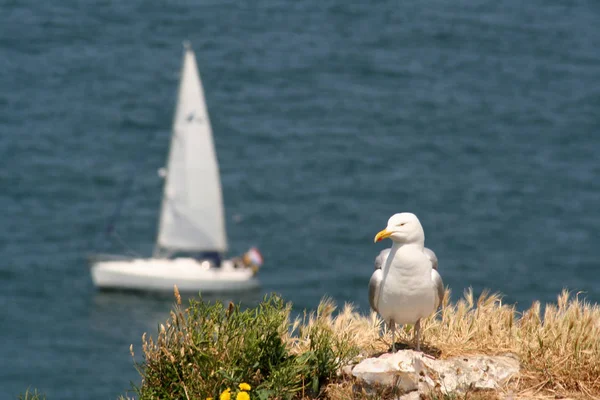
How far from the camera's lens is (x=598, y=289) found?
Answer: 4822 centimetres

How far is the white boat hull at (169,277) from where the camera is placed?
55.4 m

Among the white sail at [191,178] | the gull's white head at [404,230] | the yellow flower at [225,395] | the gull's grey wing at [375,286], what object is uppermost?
the gull's white head at [404,230]

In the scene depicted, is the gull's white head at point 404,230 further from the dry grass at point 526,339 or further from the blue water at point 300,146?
the blue water at point 300,146

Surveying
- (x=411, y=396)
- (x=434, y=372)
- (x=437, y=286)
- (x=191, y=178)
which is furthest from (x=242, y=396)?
(x=191, y=178)

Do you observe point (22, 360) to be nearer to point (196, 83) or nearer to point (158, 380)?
point (196, 83)

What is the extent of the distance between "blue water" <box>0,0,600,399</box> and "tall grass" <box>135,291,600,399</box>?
33.5 m

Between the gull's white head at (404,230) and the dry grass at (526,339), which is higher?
the gull's white head at (404,230)

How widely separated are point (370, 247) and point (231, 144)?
12653 mm

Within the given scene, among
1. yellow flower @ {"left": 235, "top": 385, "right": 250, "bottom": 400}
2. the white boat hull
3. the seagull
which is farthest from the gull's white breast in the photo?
the white boat hull

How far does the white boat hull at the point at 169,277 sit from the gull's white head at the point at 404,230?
4484 centimetres

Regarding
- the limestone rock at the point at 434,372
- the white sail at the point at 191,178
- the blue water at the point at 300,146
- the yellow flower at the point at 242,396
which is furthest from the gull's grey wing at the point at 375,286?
the white sail at the point at 191,178

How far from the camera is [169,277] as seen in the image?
57.0 metres

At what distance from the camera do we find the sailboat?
178 feet

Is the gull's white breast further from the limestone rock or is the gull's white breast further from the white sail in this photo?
the white sail
